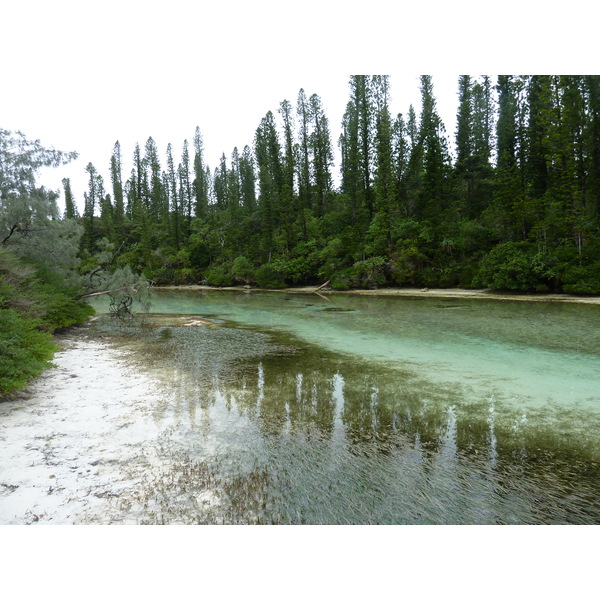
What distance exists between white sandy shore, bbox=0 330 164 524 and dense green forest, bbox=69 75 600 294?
1130 cm

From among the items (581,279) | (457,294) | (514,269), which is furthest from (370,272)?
(581,279)

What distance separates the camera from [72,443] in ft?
14.1

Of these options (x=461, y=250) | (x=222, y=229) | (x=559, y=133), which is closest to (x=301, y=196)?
(x=222, y=229)

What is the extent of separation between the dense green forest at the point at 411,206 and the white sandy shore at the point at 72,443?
37.1 ft

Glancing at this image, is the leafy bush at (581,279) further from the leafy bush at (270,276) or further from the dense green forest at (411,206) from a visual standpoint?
the leafy bush at (270,276)

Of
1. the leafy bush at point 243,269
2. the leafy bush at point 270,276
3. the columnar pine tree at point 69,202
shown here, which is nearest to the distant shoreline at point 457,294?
the leafy bush at point 270,276

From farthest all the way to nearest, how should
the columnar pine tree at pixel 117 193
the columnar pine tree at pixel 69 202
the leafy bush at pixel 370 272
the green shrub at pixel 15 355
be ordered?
the columnar pine tree at pixel 69 202 → the columnar pine tree at pixel 117 193 → the leafy bush at pixel 370 272 → the green shrub at pixel 15 355

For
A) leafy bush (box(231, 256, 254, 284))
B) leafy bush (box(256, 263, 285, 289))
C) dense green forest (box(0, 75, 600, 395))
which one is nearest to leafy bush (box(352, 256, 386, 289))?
dense green forest (box(0, 75, 600, 395))

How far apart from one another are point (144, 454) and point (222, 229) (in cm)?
4269

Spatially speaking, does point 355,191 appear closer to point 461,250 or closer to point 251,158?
point 461,250

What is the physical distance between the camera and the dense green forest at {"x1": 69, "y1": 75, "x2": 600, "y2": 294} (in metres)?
21.4

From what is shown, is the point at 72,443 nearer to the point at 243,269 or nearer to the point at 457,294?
the point at 457,294

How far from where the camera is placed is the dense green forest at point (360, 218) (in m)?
10.3

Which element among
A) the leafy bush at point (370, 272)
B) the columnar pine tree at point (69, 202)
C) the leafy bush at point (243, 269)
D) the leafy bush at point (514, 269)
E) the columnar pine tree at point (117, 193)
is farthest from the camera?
the columnar pine tree at point (69, 202)
